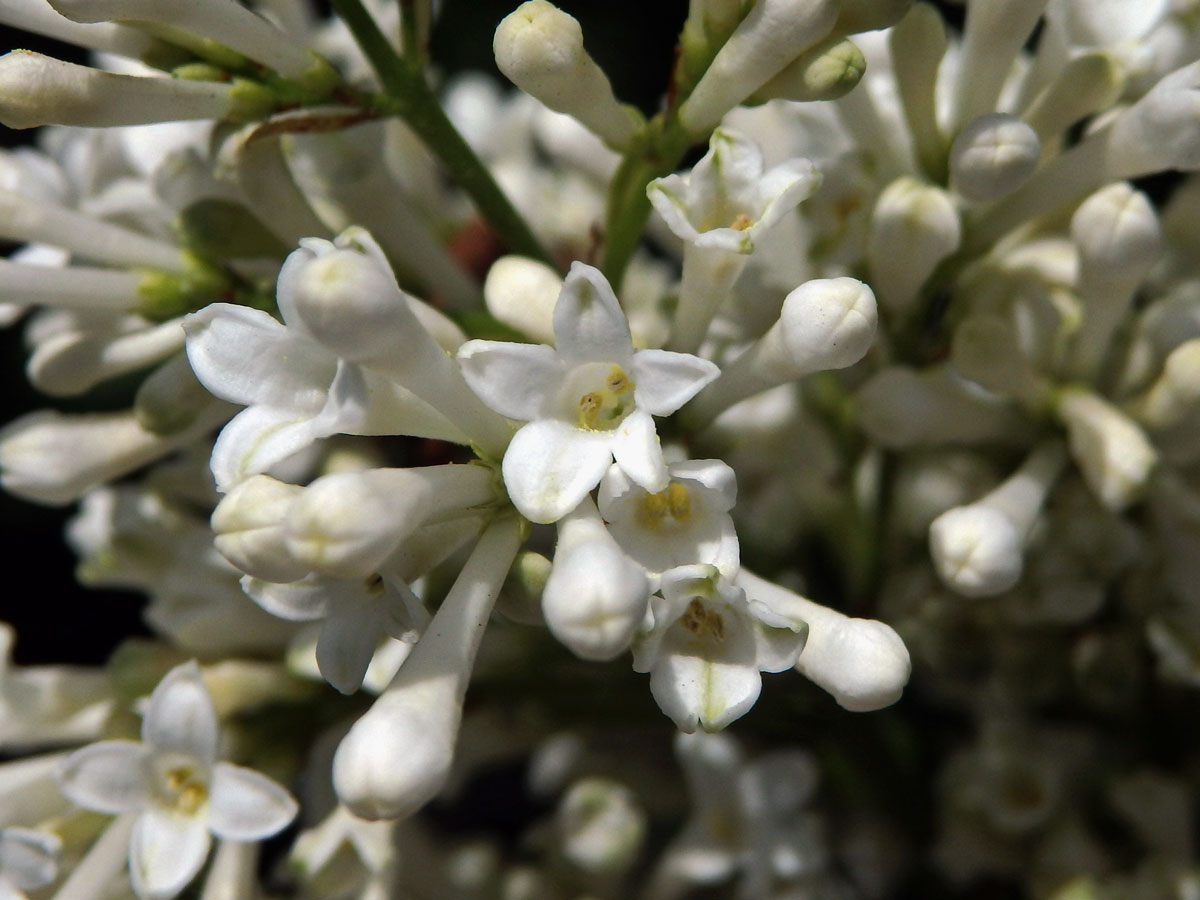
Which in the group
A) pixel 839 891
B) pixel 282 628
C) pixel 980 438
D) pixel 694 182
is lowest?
pixel 839 891

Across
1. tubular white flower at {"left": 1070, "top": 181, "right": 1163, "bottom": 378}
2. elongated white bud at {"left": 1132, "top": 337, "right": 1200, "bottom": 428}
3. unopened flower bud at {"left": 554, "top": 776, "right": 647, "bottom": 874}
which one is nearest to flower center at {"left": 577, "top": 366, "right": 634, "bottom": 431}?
tubular white flower at {"left": 1070, "top": 181, "right": 1163, "bottom": 378}

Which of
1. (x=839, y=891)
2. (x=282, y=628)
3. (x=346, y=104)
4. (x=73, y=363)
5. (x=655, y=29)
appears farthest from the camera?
(x=655, y=29)

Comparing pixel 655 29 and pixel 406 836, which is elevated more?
pixel 655 29

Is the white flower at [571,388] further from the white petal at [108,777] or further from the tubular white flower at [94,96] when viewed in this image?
the white petal at [108,777]

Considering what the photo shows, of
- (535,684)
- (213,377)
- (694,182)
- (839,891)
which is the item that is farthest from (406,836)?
(694,182)

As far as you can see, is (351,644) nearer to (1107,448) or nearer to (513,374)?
(513,374)

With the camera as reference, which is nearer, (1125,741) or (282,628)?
(282,628)

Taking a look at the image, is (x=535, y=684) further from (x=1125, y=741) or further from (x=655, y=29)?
(x=655, y=29)
